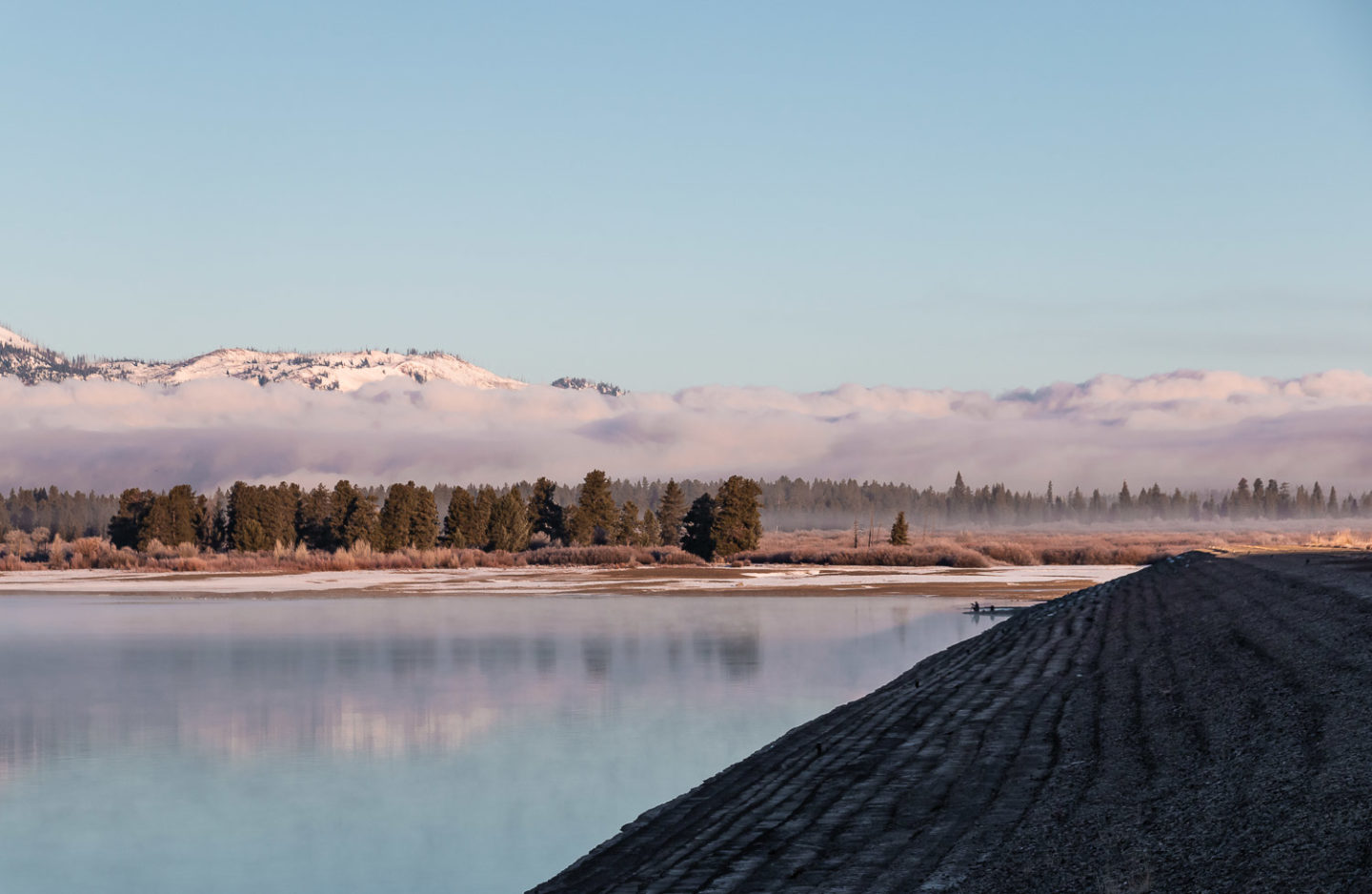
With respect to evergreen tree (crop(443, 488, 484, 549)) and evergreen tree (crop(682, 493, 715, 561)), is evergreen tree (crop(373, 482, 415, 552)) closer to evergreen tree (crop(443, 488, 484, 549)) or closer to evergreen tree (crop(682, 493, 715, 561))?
evergreen tree (crop(443, 488, 484, 549))

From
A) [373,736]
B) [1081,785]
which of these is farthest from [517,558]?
[1081,785]

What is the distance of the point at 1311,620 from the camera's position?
15.2 metres

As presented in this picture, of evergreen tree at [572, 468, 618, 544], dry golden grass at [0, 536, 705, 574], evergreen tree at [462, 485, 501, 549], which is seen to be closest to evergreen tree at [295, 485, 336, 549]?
dry golden grass at [0, 536, 705, 574]

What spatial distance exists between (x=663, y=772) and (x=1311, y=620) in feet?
27.2

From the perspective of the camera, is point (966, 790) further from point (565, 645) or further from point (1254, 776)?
point (565, 645)

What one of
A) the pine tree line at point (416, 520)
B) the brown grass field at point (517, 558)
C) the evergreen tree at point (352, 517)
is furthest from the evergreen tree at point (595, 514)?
the evergreen tree at point (352, 517)

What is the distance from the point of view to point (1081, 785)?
9.85m

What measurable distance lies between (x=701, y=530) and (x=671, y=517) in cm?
1515

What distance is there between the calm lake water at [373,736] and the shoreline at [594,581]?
57.9 feet

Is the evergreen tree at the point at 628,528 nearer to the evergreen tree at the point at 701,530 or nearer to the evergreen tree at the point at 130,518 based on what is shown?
the evergreen tree at the point at 701,530

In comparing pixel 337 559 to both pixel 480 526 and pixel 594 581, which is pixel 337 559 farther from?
pixel 594 581

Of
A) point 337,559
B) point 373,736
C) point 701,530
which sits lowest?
point 373,736

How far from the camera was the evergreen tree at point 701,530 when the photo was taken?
95062 millimetres

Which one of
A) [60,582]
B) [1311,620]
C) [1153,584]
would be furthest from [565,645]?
[60,582]
